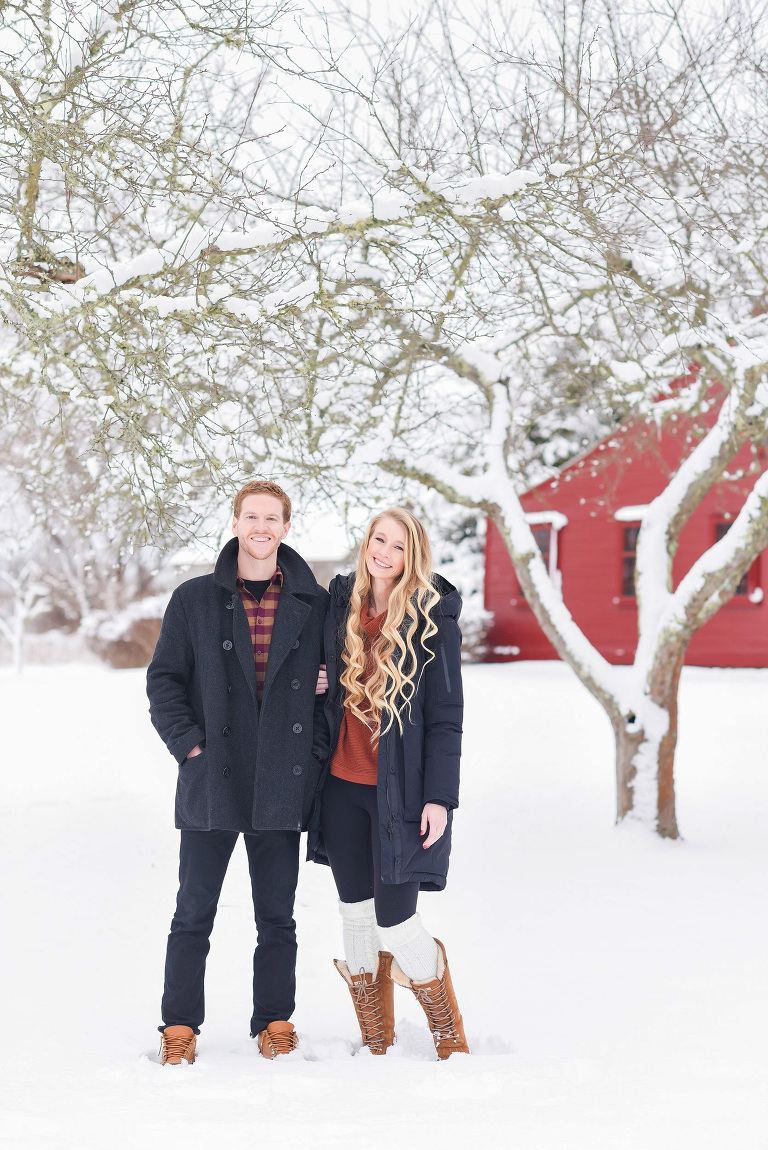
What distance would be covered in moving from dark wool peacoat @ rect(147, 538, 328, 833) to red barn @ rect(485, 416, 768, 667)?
1574 cm

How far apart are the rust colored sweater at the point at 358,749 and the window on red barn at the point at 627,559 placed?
710 inches

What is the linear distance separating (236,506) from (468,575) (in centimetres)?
2271

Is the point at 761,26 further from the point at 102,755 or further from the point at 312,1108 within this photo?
the point at 102,755

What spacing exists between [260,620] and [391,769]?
72 cm

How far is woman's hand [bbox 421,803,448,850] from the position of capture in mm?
3412

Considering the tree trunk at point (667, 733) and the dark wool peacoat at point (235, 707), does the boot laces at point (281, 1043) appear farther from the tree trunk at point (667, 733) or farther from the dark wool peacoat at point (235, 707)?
the tree trunk at point (667, 733)

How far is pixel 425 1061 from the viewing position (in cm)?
349

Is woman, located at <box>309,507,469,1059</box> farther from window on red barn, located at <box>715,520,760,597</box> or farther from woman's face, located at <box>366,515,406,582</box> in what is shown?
window on red barn, located at <box>715,520,760,597</box>

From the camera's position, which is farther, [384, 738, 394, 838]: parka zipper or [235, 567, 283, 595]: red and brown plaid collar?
[235, 567, 283, 595]: red and brown plaid collar

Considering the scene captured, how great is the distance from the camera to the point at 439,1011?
3520 millimetres

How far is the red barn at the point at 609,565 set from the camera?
19.6 m

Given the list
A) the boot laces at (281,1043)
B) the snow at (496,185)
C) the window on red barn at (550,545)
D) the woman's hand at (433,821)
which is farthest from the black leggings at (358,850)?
the window on red barn at (550,545)

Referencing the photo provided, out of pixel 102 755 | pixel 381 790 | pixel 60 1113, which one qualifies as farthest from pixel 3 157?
pixel 102 755

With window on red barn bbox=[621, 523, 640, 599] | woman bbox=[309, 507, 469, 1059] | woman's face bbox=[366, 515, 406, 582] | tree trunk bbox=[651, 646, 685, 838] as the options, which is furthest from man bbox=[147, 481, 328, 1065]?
window on red barn bbox=[621, 523, 640, 599]
